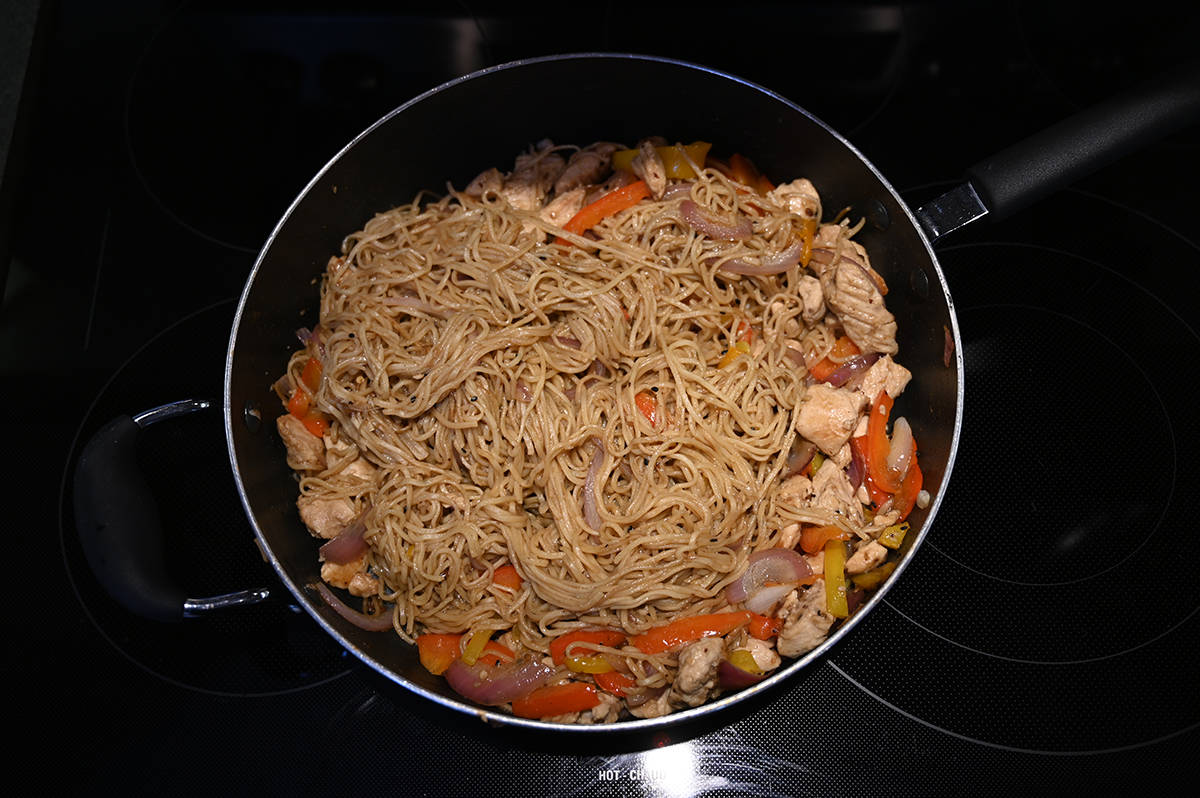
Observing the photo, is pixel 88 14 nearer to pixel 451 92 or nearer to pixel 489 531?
pixel 451 92

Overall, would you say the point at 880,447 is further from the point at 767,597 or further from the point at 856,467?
the point at 767,597

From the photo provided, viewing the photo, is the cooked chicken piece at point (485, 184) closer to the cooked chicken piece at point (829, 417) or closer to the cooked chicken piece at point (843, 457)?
the cooked chicken piece at point (829, 417)

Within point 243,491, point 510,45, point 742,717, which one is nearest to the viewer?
point 243,491

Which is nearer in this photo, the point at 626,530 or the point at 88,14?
the point at 626,530

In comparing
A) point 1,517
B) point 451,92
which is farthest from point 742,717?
point 1,517


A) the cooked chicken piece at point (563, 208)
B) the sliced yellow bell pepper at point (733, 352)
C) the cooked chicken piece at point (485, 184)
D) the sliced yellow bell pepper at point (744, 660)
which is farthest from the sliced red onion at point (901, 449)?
the cooked chicken piece at point (485, 184)

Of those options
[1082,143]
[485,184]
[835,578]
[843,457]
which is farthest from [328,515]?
[1082,143]

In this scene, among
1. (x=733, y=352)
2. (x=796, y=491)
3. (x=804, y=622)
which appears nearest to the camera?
(x=804, y=622)
